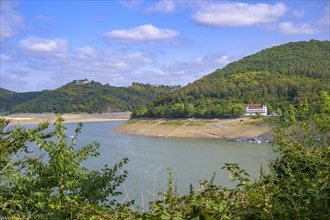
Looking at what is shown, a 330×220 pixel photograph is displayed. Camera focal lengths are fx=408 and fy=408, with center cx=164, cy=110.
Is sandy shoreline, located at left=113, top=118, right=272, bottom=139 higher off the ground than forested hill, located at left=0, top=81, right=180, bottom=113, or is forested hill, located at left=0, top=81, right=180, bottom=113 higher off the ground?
forested hill, located at left=0, top=81, right=180, bottom=113

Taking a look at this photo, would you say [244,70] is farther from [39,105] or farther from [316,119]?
[316,119]

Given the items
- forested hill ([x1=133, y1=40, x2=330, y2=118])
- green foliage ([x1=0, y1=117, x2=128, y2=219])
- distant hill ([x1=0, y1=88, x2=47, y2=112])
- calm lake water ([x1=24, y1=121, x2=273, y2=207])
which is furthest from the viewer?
distant hill ([x1=0, y1=88, x2=47, y2=112])

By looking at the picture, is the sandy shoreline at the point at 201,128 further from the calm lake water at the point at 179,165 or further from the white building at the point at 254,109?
the calm lake water at the point at 179,165

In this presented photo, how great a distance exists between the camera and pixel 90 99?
146500mm

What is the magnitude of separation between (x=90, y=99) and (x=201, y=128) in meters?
88.4

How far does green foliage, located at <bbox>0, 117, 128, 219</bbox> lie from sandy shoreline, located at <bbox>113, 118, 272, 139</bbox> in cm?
5193

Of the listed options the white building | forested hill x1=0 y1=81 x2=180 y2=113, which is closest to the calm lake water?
the white building

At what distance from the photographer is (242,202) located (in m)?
2.14

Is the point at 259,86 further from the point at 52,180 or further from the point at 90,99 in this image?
the point at 52,180

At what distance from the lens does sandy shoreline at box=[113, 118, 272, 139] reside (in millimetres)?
59719

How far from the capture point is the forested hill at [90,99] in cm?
13638

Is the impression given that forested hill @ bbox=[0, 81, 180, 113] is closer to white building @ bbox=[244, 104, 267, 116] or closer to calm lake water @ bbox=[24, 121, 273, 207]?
white building @ bbox=[244, 104, 267, 116]

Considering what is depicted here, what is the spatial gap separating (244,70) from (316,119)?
105 metres

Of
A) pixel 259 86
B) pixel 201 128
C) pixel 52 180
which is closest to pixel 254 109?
pixel 201 128
